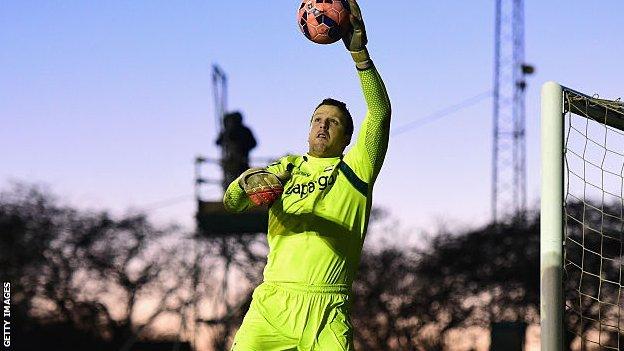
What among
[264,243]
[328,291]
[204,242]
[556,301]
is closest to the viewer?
[328,291]

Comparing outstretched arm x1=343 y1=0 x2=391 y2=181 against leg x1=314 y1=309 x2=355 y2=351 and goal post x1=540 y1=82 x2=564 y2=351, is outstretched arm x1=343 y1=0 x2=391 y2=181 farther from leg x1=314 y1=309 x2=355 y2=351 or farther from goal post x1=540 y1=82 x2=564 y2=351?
goal post x1=540 y1=82 x2=564 y2=351

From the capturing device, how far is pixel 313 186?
18.7 ft

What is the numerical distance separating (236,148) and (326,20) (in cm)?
2254

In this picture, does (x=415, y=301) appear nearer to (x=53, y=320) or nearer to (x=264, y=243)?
(x=264, y=243)

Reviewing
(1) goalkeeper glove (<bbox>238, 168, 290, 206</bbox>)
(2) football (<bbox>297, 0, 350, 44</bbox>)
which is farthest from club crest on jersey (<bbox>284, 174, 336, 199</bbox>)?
(2) football (<bbox>297, 0, 350, 44</bbox>)

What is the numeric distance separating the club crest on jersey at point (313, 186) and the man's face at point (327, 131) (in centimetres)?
19

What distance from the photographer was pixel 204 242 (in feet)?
108

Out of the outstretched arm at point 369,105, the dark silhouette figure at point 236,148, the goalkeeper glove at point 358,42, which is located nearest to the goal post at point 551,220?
the outstretched arm at point 369,105

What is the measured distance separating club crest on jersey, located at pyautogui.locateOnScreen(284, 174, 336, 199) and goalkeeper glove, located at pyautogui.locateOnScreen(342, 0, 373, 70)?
0.65 meters

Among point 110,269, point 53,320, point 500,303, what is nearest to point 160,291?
point 110,269

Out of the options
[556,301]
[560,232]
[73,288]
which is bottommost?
[73,288]

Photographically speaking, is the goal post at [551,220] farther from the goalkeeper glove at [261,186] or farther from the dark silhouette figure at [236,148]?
the dark silhouette figure at [236,148]

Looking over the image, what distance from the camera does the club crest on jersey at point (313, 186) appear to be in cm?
568

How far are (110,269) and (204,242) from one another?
323 centimetres
